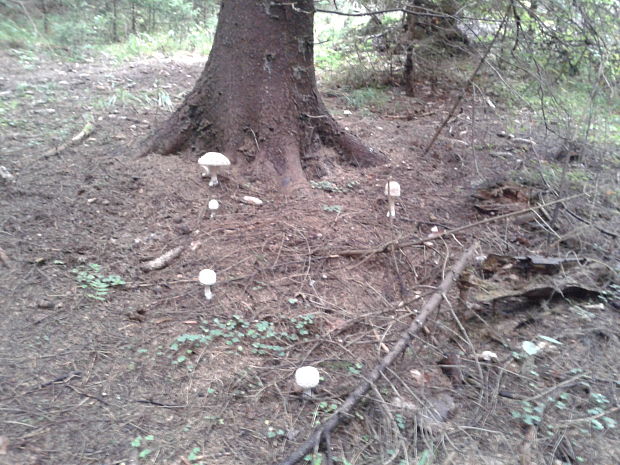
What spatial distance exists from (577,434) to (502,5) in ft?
14.7

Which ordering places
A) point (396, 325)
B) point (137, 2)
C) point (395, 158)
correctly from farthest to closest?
point (137, 2)
point (395, 158)
point (396, 325)

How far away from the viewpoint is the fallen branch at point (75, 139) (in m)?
4.71

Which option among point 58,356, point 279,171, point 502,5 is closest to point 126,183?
point 279,171

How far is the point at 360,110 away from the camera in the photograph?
7.17 meters

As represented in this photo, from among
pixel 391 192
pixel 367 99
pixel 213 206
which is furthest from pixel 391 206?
pixel 367 99

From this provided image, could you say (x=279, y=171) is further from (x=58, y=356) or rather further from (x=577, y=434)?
(x=577, y=434)

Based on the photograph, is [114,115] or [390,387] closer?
[390,387]

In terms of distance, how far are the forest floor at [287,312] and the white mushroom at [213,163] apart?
142 mm

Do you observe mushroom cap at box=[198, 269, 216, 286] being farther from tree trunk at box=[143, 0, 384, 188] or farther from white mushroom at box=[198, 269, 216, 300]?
tree trunk at box=[143, 0, 384, 188]

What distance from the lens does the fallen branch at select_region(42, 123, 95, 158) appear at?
471 cm

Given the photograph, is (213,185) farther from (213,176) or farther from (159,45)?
(159,45)

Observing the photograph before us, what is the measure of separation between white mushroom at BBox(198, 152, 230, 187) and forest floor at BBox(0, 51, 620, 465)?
142 millimetres

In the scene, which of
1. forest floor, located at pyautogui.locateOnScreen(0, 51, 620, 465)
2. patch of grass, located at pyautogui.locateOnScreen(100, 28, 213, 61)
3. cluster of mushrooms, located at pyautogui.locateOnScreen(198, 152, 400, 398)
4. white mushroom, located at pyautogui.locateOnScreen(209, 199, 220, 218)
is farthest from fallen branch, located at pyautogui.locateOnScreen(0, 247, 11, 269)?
patch of grass, located at pyautogui.locateOnScreen(100, 28, 213, 61)

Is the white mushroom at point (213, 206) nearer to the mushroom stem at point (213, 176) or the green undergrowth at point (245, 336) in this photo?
the mushroom stem at point (213, 176)
